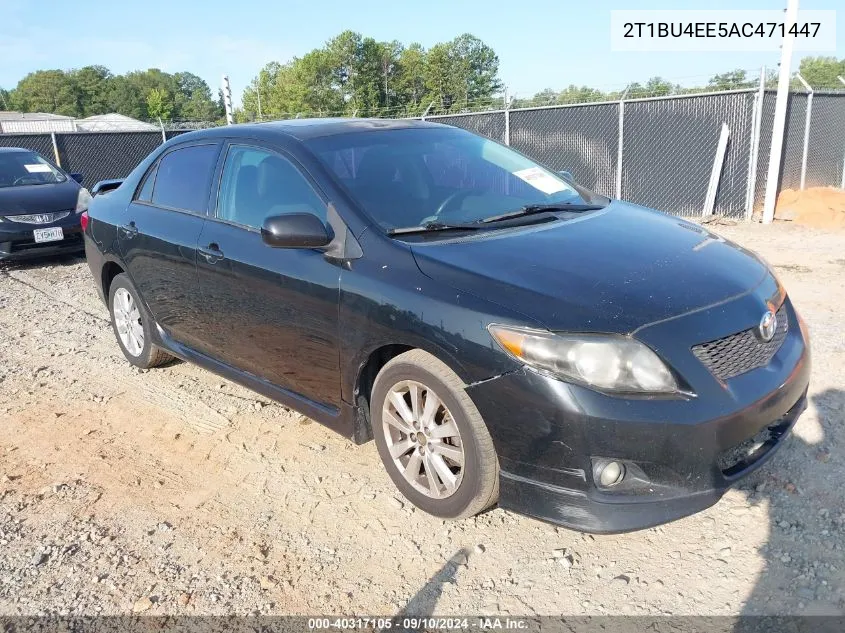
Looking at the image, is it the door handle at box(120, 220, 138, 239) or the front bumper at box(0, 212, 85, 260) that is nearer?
the door handle at box(120, 220, 138, 239)

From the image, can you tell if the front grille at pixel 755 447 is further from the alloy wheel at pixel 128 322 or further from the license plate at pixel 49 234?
the license plate at pixel 49 234

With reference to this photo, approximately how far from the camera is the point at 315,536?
296 cm

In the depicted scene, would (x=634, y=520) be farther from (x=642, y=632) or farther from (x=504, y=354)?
(x=504, y=354)

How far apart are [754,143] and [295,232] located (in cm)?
965

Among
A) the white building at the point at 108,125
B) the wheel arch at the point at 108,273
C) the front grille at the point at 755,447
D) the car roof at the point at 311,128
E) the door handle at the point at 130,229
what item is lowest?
the front grille at the point at 755,447

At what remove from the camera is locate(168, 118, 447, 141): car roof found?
3.68 meters

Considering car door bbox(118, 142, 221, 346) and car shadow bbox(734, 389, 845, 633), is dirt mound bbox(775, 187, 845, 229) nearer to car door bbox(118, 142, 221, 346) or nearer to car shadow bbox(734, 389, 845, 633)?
car shadow bbox(734, 389, 845, 633)

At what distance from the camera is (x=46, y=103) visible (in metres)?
108

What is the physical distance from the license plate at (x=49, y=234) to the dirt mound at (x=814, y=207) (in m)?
10.9

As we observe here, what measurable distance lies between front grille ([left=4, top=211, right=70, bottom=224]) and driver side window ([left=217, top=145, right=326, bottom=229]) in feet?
21.0

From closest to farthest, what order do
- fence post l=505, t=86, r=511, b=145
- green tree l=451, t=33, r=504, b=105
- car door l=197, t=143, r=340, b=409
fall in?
car door l=197, t=143, r=340, b=409 < fence post l=505, t=86, r=511, b=145 < green tree l=451, t=33, r=504, b=105

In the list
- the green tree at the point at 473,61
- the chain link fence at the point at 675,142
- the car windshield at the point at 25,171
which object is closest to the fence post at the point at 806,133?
the chain link fence at the point at 675,142

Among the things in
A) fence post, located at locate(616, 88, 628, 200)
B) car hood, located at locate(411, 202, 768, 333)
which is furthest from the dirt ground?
fence post, located at locate(616, 88, 628, 200)

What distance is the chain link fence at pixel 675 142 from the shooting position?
35.2ft
